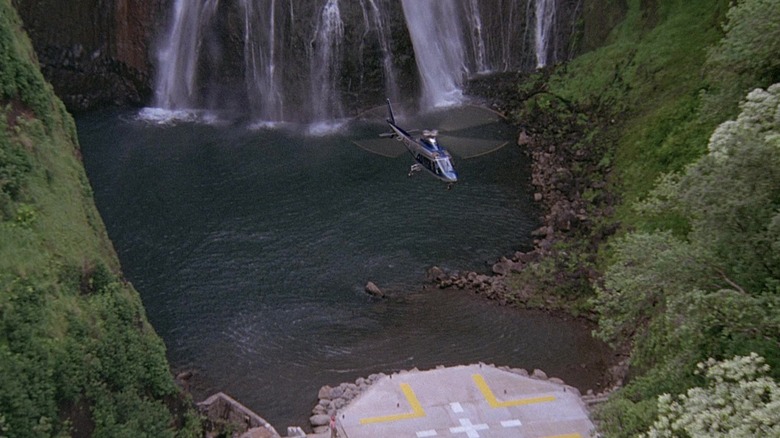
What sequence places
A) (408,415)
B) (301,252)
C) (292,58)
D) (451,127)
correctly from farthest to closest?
(292,58)
(451,127)
(301,252)
(408,415)

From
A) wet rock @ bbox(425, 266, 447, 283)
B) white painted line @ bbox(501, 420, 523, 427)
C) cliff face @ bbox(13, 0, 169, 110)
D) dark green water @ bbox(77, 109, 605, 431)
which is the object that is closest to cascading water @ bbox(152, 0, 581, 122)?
cliff face @ bbox(13, 0, 169, 110)

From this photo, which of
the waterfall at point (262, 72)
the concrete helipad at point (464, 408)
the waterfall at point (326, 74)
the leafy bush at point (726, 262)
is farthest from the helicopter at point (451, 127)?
the leafy bush at point (726, 262)

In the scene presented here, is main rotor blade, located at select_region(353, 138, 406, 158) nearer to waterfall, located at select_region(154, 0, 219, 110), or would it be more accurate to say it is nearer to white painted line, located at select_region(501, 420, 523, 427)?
white painted line, located at select_region(501, 420, 523, 427)

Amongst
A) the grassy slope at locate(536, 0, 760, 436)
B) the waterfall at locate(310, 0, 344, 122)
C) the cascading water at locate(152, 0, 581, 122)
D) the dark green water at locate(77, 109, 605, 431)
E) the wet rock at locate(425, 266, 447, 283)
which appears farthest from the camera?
the waterfall at locate(310, 0, 344, 122)

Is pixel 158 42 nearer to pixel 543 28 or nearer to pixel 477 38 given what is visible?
pixel 477 38

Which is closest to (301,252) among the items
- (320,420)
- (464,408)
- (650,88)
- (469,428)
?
(320,420)

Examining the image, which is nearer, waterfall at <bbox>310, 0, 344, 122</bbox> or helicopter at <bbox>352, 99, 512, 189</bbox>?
helicopter at <bbox>352, 99, 512, 189</bbox>

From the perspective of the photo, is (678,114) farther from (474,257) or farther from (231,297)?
(231,297)

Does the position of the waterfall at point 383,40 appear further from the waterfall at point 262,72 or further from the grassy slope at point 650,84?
the grassy slope at point 650,84
